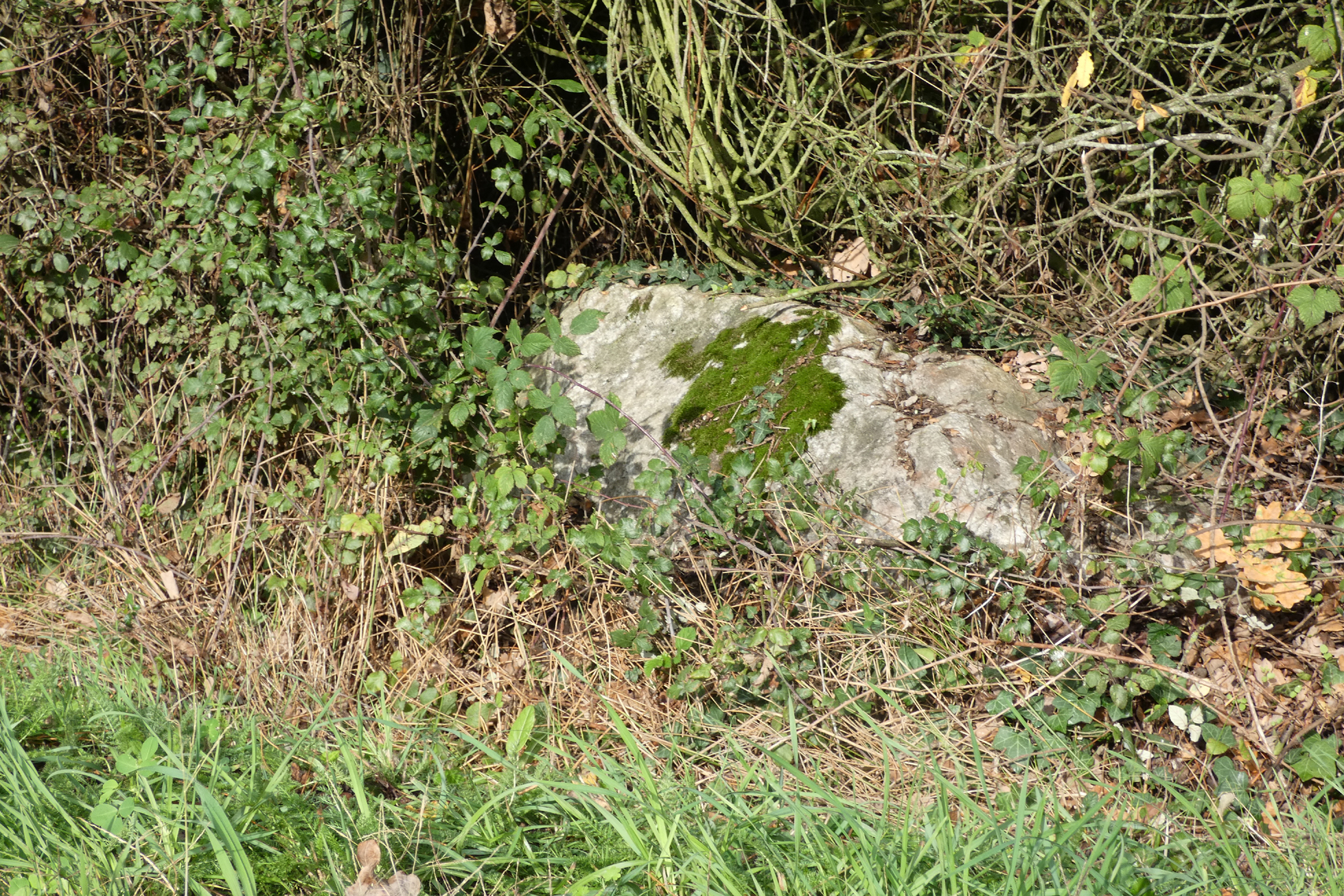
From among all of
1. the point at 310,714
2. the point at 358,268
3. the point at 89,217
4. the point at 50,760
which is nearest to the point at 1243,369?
the point at 358,268

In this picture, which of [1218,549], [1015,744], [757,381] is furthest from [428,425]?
[1218,549]

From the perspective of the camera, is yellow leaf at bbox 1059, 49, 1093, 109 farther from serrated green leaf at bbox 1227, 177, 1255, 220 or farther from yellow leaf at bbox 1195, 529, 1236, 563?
yellow leaf at bbox 1195, 529, 1236, 563

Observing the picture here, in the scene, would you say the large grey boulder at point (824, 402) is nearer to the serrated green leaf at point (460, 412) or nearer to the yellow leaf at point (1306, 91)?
the serrated green leaf at point (460, 412)

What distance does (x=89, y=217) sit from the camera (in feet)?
10.8

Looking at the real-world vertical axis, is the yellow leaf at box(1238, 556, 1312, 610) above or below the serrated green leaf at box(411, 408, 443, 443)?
below

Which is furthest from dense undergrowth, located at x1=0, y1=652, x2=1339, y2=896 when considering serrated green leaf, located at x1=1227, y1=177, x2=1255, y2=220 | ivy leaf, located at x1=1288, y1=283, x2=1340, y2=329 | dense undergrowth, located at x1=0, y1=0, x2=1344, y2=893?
serrated green leaf, located at x1=1227, y1=177, x2=1255, y2=220

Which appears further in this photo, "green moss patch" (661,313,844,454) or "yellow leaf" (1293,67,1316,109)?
"green moss patch" (661,313,844,454)

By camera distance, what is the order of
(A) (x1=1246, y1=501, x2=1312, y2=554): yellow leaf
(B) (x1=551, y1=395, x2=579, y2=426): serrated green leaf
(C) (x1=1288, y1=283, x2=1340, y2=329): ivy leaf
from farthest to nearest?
(B) (x1=551, y1=395, x2=579, y2=426): serrated green leaf
(C) (x1=1288, y1=283, x2=1340, y2=329): ivy leaf
(A) (x1=1246, y1=501, x2=1312, y2=554): yellow leaf

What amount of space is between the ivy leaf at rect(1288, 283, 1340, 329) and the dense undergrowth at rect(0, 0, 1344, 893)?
1 cm

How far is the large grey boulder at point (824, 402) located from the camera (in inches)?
111

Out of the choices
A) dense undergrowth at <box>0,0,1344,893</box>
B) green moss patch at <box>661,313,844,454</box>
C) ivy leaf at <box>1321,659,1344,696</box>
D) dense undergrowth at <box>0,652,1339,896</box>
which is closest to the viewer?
dense undergrowth at <box>0,652,1339,896</box>

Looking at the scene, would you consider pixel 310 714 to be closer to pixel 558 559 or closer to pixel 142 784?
pixel 142 784

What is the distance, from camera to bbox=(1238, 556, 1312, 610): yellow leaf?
92.4 inches

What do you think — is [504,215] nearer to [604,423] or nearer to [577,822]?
[604,423]
